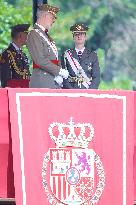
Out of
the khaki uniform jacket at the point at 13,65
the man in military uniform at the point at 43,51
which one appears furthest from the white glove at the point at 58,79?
the khaki uniform jacket at the point at 13,65

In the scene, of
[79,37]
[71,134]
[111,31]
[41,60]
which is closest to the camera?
[71,134]

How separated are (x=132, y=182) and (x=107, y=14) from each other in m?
29.3

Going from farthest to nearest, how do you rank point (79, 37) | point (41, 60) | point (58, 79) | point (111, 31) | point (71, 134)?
point (111, 31) → point (79, 37) → point (58, 79) → point (41, 60) → point (71, 134)

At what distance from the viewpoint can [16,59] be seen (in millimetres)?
10711

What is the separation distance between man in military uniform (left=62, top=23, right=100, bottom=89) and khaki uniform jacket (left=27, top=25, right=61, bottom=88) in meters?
1.04

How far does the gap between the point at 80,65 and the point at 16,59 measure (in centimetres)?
85

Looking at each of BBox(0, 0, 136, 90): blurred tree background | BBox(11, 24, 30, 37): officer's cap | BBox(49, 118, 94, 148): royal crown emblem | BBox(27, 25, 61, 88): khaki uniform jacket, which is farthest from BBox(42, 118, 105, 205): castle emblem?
BBox(0, 0, 136, 90): blurred tree background

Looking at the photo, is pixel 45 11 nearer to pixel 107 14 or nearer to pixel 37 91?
pixel 37 91

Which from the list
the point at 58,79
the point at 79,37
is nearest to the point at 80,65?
the point at 79,37

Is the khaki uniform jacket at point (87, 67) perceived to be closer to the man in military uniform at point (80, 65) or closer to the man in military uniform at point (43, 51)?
the man in military uniform at point (80, 65)

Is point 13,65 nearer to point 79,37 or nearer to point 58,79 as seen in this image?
point 79,37

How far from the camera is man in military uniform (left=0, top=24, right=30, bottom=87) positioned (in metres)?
10.6

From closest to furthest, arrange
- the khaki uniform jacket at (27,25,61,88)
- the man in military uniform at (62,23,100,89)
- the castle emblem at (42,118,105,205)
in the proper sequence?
the castle emblem at (42,118,105,205)
the khaki uniform jacket at (27,25,61,88)
the man in military uniform at (62,23,100,89)

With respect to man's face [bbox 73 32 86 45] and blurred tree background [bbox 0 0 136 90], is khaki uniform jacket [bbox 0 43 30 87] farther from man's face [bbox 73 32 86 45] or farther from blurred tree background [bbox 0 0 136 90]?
blurred tree background [bbox 0 0 136 90]
